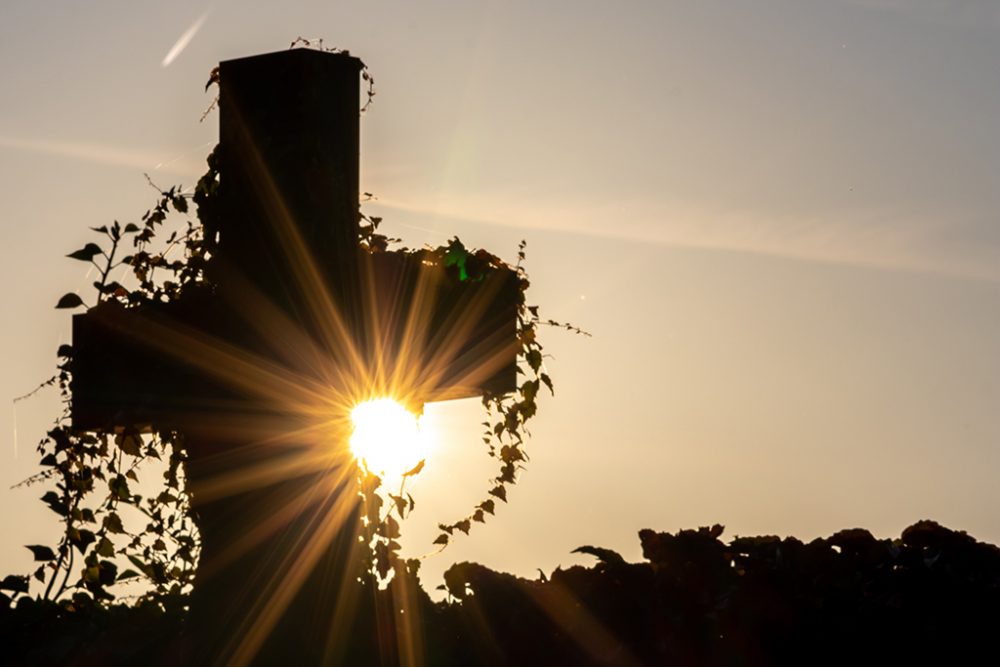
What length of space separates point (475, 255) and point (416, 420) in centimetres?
81

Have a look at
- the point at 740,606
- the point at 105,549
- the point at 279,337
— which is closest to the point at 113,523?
the point at 105,549

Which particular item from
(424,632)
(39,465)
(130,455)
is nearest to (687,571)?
(424,632)

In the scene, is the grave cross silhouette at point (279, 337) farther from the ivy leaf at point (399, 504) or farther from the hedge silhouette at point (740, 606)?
the hedge silhouette at point (740, 606)

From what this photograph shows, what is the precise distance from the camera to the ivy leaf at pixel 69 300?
Answer: 589cm

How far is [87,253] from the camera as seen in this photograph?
620 cm

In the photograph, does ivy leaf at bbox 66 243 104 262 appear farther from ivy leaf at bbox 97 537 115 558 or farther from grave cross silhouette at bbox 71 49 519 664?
ivy leaf at bbox 97 537 115 558

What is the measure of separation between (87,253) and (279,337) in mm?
1243

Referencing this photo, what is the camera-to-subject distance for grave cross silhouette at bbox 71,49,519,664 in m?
5.40

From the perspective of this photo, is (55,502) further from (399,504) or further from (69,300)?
(399,504)

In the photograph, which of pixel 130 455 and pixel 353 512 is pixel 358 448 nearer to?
pixel 353 512

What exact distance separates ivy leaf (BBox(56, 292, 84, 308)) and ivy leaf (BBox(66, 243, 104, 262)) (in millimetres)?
313

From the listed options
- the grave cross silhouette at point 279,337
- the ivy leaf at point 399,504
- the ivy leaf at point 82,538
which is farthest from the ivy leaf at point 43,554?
the ivy leaf at point 399,504

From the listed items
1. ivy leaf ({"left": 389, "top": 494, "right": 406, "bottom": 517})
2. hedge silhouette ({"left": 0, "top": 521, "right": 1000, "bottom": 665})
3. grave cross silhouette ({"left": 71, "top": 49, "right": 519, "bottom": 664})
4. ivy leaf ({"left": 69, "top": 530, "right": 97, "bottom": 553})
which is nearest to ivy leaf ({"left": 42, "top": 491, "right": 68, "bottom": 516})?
ivy leaf ({"left": 69, "top": 530, "right": 97, "bottom": 553})

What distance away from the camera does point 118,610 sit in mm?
6156
